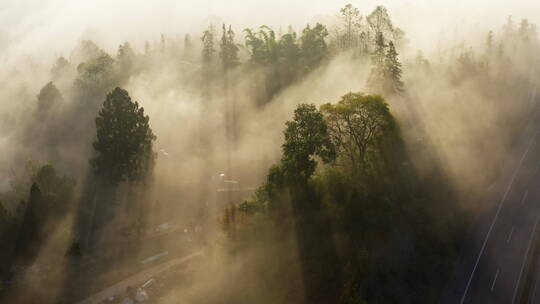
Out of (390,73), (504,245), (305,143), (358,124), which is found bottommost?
(504,245)

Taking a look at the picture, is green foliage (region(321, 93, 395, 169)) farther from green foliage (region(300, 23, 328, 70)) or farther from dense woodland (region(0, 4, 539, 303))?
green foliage (region(300, 23, 328, 70))

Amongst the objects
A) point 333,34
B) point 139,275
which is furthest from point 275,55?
→ point 139,275

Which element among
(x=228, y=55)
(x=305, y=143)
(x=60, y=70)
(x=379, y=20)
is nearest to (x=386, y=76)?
(x=305, y=143)

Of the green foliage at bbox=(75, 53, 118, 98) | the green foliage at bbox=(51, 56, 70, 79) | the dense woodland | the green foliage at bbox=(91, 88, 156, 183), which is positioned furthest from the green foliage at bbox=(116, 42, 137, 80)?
the green foliage at bbox=(91, 88, 156, 183)

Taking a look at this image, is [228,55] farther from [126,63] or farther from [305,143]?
[305,143]

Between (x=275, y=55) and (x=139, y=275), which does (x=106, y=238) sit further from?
(x=275, y=55)

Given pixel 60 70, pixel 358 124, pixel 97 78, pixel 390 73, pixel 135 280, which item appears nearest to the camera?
pixel 358 124
